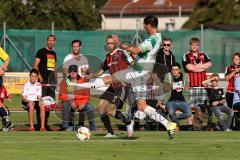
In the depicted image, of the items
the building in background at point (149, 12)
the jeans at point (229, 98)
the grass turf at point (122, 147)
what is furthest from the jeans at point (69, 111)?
the building in background at point (149, 12)

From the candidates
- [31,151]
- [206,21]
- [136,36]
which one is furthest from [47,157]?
[206,21]

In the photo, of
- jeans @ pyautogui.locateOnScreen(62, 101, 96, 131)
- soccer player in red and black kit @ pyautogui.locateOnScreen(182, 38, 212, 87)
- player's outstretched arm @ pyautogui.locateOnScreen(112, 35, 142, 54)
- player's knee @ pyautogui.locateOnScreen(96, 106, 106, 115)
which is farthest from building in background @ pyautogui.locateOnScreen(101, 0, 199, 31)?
player's outstretched arm @ pyautogui.locateOnScreen(112, 35, 142, 54)

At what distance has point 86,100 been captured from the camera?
2100 cm

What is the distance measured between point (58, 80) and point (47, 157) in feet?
22.3

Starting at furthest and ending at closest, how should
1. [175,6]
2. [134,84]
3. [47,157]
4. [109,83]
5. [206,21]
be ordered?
[175,6]
[206,21]
[109,83]
[134,84]
[47,157]

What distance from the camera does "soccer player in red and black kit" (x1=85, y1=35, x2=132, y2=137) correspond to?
18.4 metres

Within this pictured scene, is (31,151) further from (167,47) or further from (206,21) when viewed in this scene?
(206,21)

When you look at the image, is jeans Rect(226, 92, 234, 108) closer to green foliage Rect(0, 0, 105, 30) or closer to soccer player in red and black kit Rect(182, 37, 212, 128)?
soccer player in red and black kit Rect(182, 37, 212, 128)

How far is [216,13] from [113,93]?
45.7 meters

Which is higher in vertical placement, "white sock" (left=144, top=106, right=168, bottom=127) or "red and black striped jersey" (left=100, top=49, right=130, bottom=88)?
"red and black striped jersey" (left=100, top=49, right=130, bottom=88)

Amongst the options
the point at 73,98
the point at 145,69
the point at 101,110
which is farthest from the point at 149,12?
the point at 145,69

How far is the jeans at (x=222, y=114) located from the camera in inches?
859

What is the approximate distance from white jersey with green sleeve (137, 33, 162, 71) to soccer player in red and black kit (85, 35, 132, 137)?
86 centimetres

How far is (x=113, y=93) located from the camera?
18531 mm
